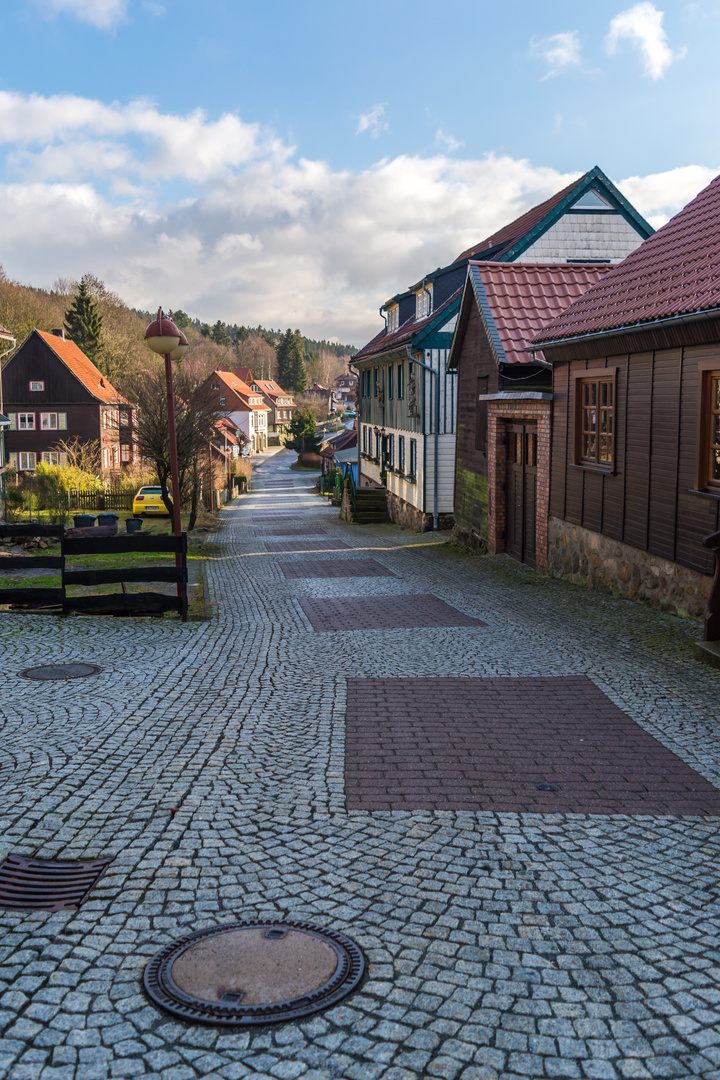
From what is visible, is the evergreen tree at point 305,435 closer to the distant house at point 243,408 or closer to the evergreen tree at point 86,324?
the distant house at point 243,408

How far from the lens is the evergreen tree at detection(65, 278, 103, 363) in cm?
6956

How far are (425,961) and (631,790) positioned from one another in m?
2.51

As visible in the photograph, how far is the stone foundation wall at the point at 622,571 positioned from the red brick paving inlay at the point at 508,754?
281 centimetres

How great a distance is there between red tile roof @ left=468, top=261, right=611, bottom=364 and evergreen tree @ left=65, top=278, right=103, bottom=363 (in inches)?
2191

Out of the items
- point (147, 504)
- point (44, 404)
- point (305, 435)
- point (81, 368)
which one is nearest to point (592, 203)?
point (147, 504)

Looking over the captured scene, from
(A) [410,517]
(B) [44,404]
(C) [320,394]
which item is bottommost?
(A) [410,517]

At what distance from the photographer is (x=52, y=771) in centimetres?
614

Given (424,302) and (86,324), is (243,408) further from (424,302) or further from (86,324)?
(424,302)

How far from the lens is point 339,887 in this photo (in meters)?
4.55

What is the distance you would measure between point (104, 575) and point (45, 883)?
281 inches

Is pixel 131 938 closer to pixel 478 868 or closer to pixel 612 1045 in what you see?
pixel 478 868

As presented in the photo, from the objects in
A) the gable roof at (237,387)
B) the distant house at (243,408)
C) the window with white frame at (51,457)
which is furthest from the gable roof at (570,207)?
the gable roof at (237,387)

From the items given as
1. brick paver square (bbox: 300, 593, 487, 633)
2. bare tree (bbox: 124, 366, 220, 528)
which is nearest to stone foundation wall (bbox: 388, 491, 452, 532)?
bare tree (bbox: 124, 366, 220, 528)

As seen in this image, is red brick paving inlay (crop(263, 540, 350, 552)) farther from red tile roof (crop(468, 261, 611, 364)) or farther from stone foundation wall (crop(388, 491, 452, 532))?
red tile roof (crop(468, 261, 611, 364))
